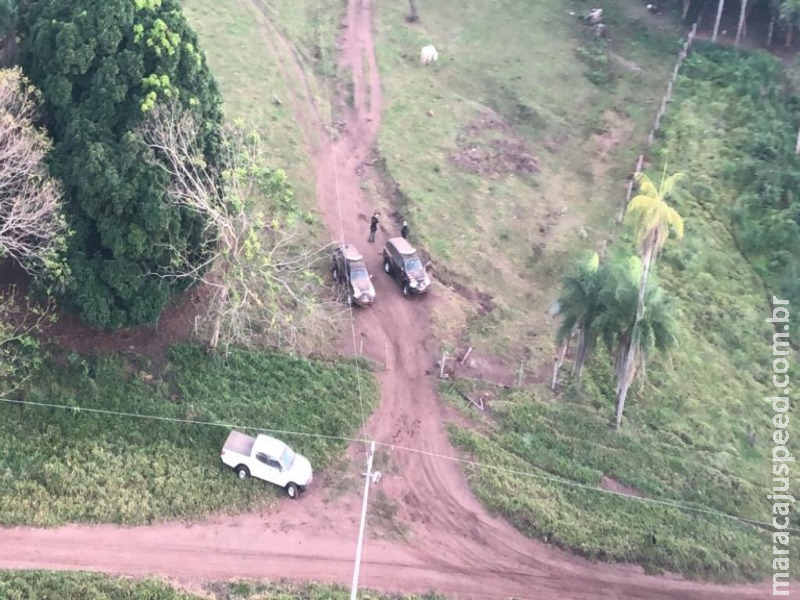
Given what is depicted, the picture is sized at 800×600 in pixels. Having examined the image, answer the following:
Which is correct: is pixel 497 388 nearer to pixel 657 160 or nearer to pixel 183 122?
pixel 183 122

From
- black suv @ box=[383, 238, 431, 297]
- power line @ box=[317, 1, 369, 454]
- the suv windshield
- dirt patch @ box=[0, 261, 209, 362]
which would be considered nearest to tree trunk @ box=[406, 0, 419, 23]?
power line @ box=[317, 1, 369, 454]

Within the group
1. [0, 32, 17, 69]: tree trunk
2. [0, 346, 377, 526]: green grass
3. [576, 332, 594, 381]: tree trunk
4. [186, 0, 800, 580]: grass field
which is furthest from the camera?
[576, 332, 594, 381]: tree trunk

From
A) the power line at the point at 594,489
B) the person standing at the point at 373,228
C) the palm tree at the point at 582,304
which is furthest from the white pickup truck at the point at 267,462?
the person standing at the point at 373,228

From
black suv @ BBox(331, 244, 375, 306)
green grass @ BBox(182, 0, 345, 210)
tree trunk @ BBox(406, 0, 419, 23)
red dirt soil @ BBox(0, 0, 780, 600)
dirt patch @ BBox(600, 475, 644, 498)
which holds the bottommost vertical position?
dirt patch @ BBox(600, 475, 644, 498)

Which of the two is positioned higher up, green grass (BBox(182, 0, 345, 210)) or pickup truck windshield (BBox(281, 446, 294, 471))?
green grass (BBox(182, 0, 345, 210))

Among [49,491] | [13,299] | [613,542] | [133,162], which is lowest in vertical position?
[613,542]

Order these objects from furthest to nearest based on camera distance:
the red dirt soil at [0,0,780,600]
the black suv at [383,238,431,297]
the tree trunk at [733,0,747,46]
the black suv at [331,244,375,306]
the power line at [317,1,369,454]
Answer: the tree trunk at [733,0,747,46] → the black suv at [383,238,431,297] → the black suv at [331,244,375,306] → the power line at [317,1,369,454] → the red dirt soil at [0,0,780,600]

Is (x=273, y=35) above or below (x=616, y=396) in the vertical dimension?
above

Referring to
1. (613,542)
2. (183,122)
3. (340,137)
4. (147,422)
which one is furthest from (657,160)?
(147,422)

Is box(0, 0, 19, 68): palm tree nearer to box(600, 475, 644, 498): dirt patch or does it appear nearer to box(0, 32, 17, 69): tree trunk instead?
box(0, 32, 17, 69): tree trunk
